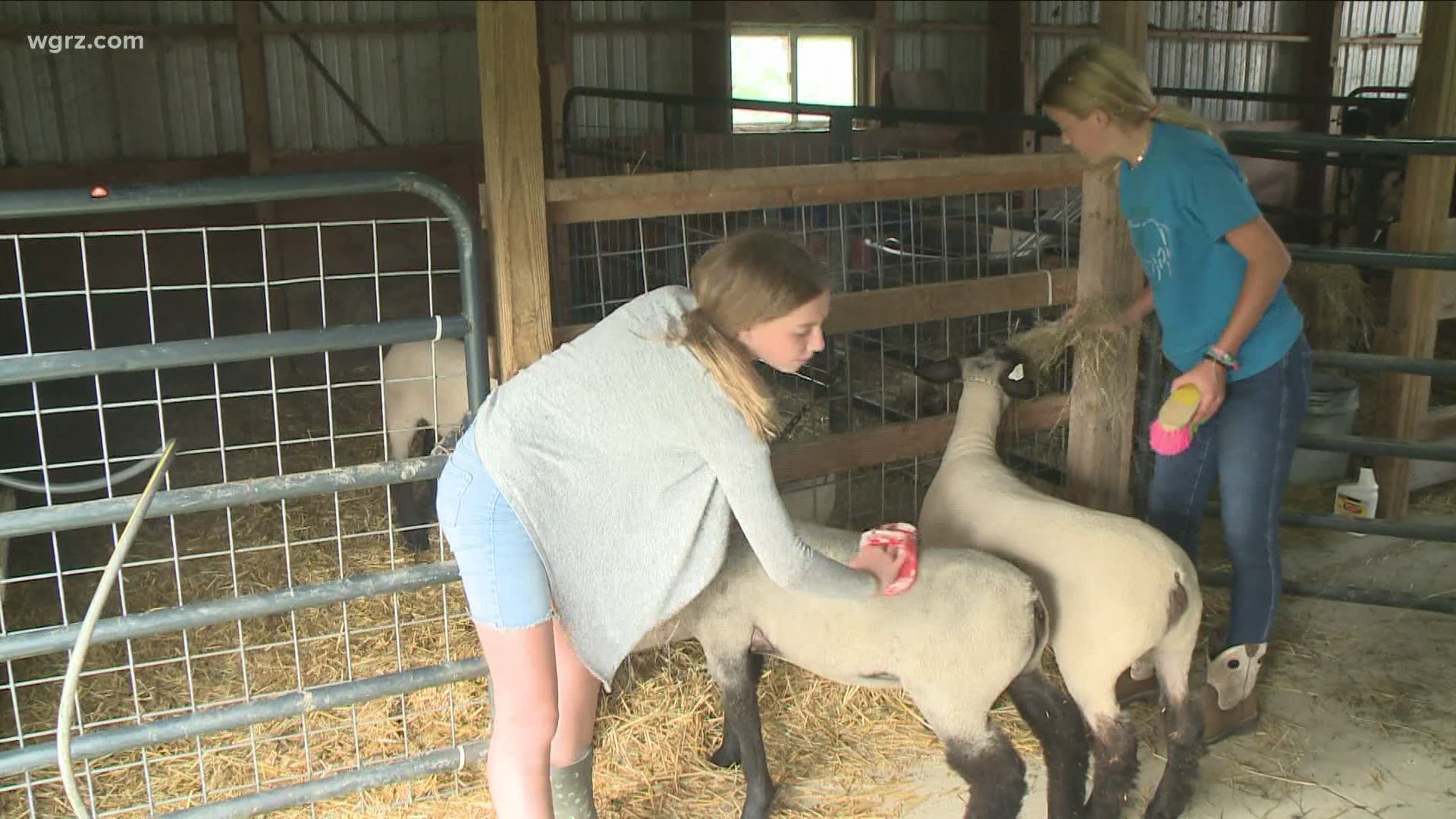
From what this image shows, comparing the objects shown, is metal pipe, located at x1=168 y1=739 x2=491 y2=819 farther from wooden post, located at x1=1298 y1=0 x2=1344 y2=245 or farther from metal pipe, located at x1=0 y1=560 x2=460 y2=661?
wooden post, located at x1=1298 y1=0 x2=1344 y2=245

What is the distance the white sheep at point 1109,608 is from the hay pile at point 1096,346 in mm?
653

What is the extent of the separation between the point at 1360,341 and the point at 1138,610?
5218mm

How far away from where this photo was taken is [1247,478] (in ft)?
11.9

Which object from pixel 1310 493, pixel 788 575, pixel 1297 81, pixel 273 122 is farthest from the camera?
pixel 1297 81

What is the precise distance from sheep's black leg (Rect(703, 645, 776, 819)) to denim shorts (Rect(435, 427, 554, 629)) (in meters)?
0.85

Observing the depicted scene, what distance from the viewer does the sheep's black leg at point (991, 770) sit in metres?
3.07

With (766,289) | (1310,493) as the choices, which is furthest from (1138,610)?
(1310,493)

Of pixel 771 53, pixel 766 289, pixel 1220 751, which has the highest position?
pixel 771 53

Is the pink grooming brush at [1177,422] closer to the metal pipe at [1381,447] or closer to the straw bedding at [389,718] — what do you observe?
the straw bedding at [389,718]

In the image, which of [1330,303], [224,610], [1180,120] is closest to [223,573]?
[224,610]

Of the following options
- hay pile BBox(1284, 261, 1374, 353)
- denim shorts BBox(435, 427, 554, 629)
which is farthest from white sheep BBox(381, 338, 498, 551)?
hay pile BBox(1284, 261, 1374, 353)

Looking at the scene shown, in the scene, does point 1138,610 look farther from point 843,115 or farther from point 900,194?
point 843,115

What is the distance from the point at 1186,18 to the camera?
15.2 metres

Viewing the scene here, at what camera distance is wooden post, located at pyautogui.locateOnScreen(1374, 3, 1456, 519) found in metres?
5.30
